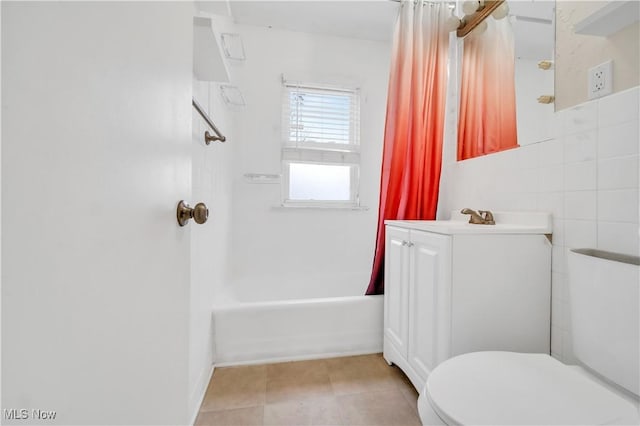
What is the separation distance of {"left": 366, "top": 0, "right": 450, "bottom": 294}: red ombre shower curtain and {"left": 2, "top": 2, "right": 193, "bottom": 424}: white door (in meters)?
1.51

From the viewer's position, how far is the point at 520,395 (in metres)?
0.73

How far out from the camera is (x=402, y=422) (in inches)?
47.6

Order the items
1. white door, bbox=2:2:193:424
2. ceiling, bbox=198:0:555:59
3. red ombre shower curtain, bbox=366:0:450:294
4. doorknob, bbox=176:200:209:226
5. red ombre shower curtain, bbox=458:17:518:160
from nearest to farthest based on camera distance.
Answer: white door, bbox=2:2:193:424, doorknob, bbox=176:200:209:226, red ombre shower curtain, bbox=458:17:518:160, red ombre shower curtain, bbox=366:0:450:294, ceiling, bbox=198:0:555:59

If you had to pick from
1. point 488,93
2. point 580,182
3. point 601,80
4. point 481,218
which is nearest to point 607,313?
point 580,182

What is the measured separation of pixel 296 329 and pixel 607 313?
137cm

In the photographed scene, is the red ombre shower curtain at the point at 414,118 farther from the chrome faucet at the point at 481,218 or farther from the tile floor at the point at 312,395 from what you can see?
the tile floor at the point at 312,395

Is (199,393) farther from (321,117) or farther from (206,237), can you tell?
(321,117)

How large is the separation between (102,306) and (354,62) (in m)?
2.75

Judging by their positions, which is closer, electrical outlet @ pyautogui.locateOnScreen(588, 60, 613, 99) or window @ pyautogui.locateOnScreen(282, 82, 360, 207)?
electrical outlet @ pyautogui.locateOnScreen(588, 60, 613, 99)

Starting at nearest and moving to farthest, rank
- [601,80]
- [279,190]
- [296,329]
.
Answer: [601,80], [296,329], [279,190]

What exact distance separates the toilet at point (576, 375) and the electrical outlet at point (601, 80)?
58cm

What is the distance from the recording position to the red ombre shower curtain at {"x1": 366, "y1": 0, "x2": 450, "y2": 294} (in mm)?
1812

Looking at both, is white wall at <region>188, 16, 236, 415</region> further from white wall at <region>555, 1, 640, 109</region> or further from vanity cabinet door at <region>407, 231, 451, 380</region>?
white wall at <region>555, 1, 640, 109</region>

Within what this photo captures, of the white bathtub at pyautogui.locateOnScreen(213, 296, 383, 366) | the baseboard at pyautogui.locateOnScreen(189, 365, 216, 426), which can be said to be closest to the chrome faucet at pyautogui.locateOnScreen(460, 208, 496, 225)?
the white bathtub at pyautogui.locateOnScreen(213, 296, 383, 366)
